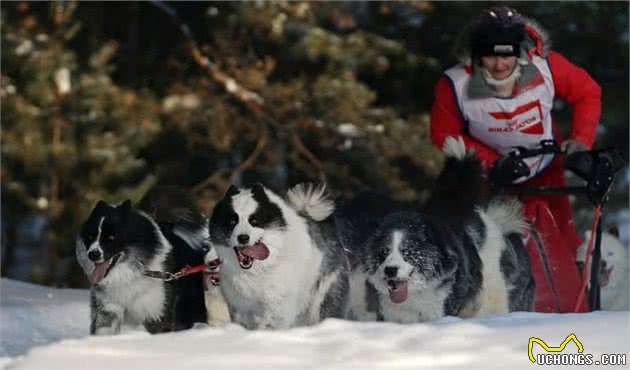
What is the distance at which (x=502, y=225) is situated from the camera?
6.75 metres

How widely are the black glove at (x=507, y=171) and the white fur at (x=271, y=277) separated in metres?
1.66

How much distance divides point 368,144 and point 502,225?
892 cm

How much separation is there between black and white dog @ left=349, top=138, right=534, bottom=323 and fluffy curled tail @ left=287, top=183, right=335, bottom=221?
0.77 ft

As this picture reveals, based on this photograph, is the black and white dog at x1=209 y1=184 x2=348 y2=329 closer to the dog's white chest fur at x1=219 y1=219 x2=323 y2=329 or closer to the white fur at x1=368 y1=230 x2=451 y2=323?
the dog's white chest fur at x1=219 y1=219 x2=323 y2=329

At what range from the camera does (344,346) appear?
14.4ft

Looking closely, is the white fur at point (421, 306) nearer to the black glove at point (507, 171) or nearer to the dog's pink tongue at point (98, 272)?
the dog's pink tongue at point (98, 272)

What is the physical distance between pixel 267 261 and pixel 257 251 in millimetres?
63

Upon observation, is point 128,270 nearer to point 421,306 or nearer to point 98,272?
point 98,272

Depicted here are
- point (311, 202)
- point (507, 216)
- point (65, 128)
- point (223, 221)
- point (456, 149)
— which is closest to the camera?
point (223, 221)

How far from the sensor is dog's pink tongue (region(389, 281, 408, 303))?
18.6 ft

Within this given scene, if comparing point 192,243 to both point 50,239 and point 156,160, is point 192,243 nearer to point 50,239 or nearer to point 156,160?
point 50,239

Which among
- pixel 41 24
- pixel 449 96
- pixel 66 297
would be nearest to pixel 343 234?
pixel 449 96

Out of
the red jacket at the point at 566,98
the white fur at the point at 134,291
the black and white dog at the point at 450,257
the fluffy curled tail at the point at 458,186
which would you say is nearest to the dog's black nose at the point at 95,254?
the white fur at the point at 134,291

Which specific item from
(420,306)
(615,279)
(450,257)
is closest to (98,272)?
(420,306)
